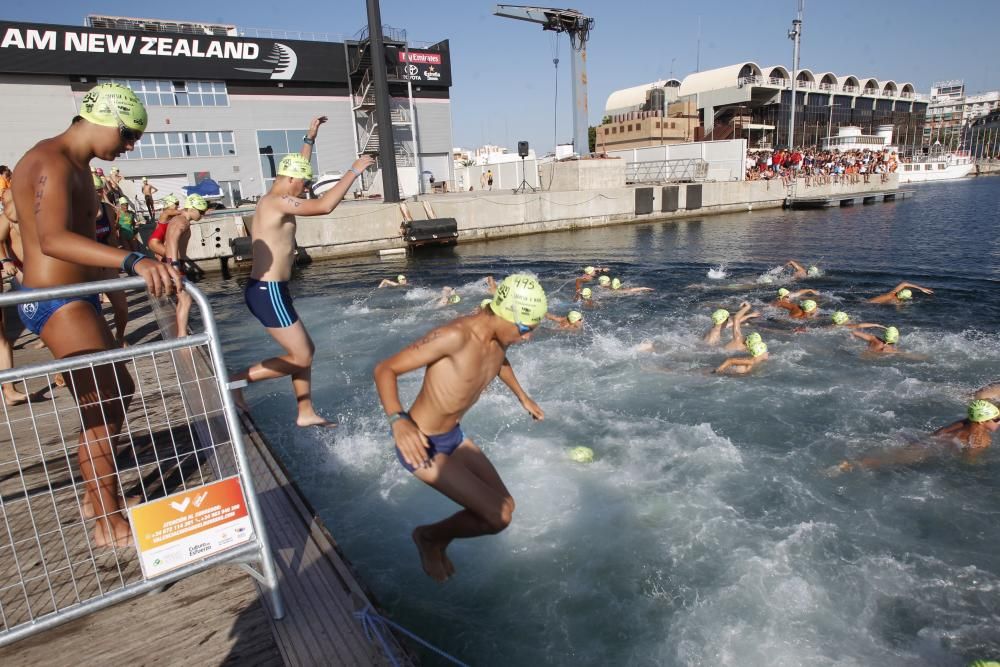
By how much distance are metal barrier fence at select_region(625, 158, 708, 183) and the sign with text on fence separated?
4340cm

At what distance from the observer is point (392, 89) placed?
39.9 m

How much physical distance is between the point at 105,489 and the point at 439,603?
7.83ft

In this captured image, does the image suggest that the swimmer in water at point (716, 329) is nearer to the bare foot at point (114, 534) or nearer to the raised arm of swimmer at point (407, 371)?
the raised arm of swimmer at point (407, 371)

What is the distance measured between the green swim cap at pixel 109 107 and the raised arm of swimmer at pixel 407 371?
172cm

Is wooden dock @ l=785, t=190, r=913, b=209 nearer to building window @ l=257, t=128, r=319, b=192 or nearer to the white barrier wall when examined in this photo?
the white barrier wall

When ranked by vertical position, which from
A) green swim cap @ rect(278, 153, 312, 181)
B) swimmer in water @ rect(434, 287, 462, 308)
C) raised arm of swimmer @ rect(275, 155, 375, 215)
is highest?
green swim cap @ rect(278, 153, 312, 181)

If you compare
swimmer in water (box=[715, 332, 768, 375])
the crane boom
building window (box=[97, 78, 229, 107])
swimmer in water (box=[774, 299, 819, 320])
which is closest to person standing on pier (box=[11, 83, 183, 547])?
swimmer in water (box=[715, 332, 768, 375])

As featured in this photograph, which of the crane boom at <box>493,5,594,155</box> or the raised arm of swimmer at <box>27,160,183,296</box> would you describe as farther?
the crane boom at <box>493,5,594,155</box>

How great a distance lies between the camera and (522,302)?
3.14m

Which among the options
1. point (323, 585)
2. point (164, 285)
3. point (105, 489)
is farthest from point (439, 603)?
point (164, 285)

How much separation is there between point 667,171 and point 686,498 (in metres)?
43.7

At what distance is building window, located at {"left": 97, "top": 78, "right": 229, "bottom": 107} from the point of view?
3281cm

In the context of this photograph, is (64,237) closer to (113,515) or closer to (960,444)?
(113,515)

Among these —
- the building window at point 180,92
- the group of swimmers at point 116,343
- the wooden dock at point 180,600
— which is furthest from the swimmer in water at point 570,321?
the building window at point 180,92
